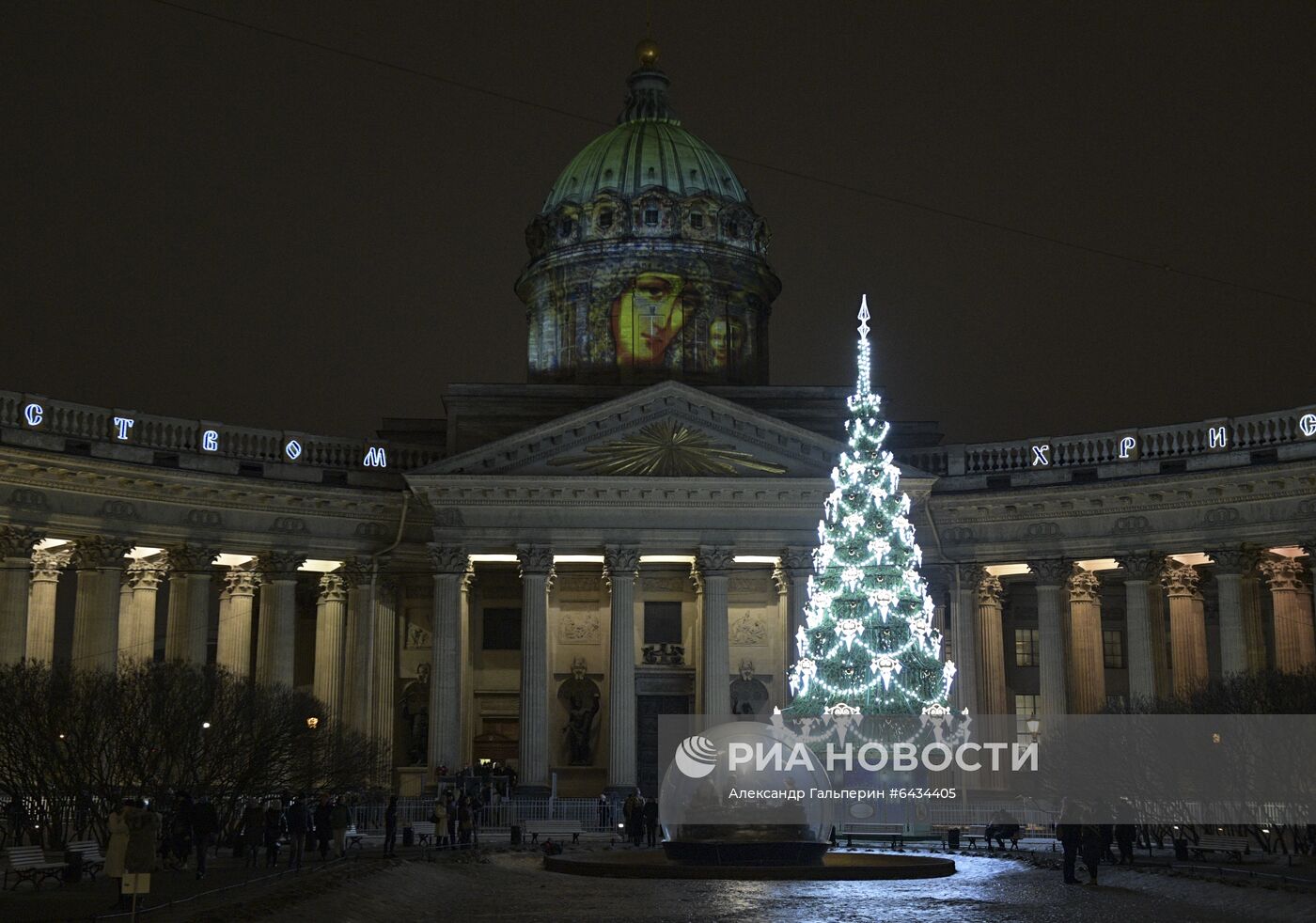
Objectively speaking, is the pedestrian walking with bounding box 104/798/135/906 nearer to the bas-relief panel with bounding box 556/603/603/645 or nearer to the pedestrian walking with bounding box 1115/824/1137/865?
the pedestrian walking with bounding box 1115/824/1137/865

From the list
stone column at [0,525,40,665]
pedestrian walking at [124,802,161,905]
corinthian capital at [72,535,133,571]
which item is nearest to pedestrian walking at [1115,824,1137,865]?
pedestrian walking at [124,802,161,905]

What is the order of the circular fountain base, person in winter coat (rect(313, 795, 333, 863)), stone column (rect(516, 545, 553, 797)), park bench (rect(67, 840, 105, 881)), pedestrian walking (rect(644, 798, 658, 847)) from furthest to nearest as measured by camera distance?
stone column (rect(516, 545, 553, 797)) < pedestrian walking (rect(644, 798, 658, 847)) < person in winter coat (rect(313, 795, 333, 863)) < the circular fountain base < park bench (rect(67, 840, 105, 881))

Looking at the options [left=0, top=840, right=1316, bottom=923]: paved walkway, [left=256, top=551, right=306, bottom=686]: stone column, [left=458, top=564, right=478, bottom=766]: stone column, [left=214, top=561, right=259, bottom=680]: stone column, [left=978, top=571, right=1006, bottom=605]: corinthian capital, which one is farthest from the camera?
[left=978, top=571, right=1006, bottom=605]: corinthian capital

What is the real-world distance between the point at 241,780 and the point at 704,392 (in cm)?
2444

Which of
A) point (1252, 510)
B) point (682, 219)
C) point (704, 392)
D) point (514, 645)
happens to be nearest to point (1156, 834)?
point (1252, 510)

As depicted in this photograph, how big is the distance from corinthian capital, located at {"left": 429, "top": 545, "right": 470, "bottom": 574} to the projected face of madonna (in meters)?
17.4

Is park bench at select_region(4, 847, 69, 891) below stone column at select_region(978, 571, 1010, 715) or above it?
below

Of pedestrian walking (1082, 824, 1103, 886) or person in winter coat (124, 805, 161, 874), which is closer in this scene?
person in winter coat (124, 805, 161, 874)

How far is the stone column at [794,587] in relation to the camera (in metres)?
64.0

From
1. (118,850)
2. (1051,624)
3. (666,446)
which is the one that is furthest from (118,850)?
(1051,624)

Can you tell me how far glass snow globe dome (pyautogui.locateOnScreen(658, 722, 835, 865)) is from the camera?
123 ft

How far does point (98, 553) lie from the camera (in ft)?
198

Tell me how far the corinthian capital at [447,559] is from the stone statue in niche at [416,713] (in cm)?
592

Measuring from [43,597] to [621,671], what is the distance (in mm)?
19706
